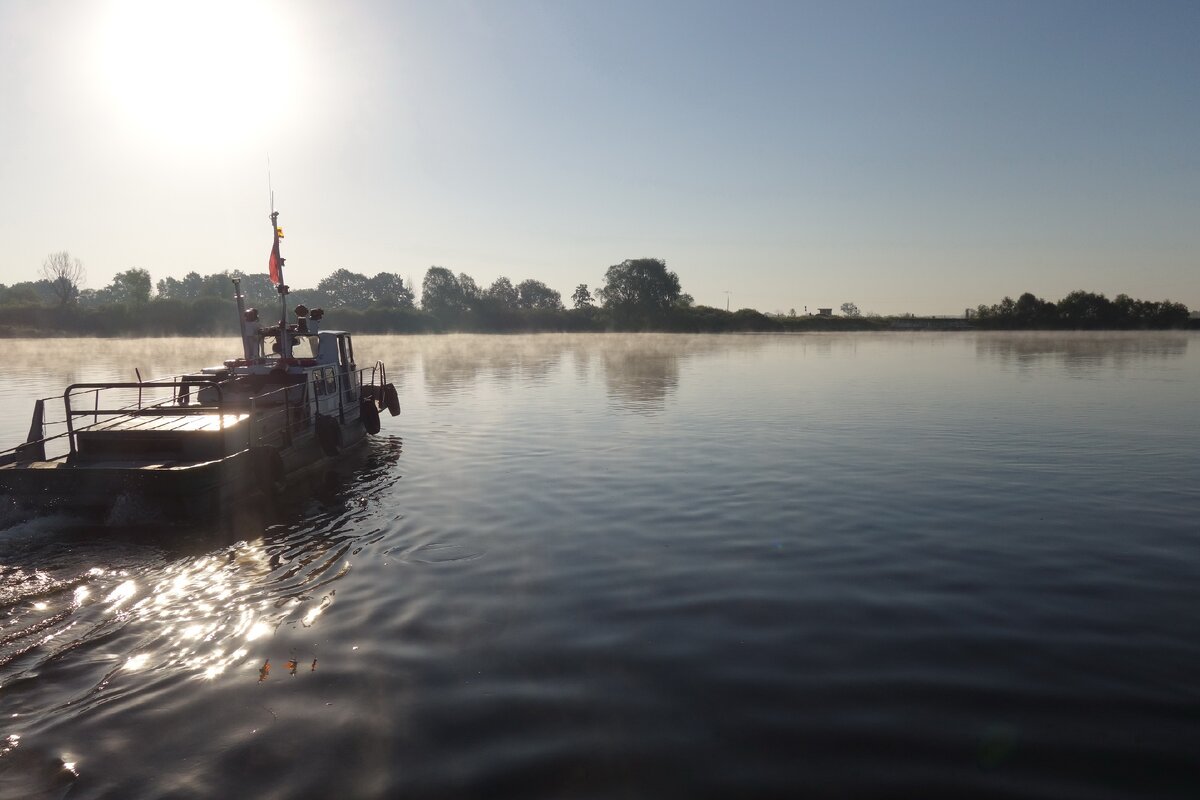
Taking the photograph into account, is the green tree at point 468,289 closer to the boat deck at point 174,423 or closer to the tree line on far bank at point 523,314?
the tree line on far bank at point 523,314

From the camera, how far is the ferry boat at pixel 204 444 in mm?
11320

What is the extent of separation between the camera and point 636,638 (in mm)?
7008

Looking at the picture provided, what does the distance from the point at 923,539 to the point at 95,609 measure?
34.3 feet

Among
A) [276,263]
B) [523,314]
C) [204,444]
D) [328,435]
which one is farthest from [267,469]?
[523,314]

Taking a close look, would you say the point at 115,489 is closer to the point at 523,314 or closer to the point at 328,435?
the point at 328,435

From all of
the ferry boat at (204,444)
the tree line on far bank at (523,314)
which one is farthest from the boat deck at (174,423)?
the tree line on far bank at (523,314)

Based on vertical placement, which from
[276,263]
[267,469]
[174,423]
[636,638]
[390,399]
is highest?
[276,263]

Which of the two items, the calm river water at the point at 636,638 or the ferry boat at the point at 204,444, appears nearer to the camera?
the calm river water at the point at 636,638

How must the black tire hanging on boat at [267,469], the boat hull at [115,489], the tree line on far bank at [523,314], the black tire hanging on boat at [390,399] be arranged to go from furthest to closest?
the tree line on far bank at [523,314]
the black tire hanging on boat at [390,399]
the black tire hanging on boat at [267,469]
the boat hull at [115,489]

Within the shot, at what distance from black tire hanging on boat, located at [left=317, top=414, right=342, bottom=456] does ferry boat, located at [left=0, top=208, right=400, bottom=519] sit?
2 cm

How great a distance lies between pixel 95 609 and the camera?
7.98 m

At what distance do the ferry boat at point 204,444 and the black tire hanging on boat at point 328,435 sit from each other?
2cm

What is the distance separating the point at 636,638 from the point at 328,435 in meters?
12.4

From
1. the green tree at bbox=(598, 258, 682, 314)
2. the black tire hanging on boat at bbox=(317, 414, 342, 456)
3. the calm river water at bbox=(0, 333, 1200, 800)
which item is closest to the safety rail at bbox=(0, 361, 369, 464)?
the black tire hanging on boat at bbox=(317, 414, 342, 456)
